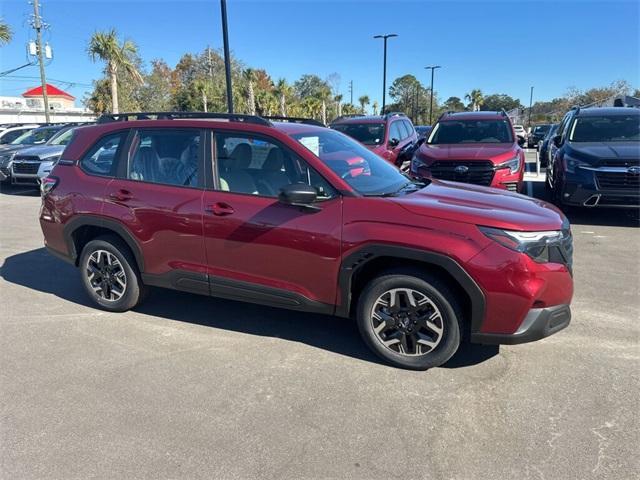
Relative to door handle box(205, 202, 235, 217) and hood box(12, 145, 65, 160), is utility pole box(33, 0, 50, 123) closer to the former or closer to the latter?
hood box(12, 145, 65, 160)

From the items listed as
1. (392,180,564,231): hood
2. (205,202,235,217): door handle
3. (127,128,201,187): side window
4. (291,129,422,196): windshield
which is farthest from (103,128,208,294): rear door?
(392,180,564,231): hood

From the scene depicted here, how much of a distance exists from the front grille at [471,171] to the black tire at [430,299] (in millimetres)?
5173

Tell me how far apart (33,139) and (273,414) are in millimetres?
15114

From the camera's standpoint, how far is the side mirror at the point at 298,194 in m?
3.34

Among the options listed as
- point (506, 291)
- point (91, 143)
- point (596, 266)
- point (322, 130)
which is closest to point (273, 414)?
point (506, 291)

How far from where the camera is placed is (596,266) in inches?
227

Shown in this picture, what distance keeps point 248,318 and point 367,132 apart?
24.9ft

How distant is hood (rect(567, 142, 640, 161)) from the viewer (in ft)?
23.9

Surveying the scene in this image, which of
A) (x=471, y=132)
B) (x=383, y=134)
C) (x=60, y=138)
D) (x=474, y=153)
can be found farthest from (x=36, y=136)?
(x=474, y=153)

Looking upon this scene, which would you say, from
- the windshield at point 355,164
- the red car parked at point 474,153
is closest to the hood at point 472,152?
the red car parked at point 474,153

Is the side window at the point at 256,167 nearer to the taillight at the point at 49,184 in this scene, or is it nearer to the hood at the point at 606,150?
the taillight at the point at 49,184

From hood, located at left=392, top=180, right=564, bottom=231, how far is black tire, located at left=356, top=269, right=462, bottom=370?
45 cm

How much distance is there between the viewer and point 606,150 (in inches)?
297

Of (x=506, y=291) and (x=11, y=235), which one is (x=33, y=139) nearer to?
(x=11, y=235)
